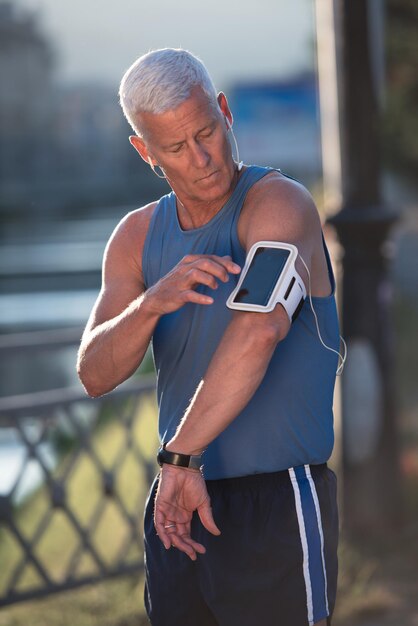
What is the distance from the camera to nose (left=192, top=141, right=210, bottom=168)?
7.07 ft

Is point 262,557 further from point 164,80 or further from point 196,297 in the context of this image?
point 164,80

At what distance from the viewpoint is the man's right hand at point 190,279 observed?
2027mm

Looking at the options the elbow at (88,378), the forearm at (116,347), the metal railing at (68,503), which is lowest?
the metal railing at (68,503)

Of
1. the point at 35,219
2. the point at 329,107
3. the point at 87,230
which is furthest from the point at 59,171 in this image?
the point at 329,107

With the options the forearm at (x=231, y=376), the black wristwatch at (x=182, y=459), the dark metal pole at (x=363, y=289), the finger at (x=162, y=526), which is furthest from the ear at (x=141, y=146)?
the dark metal pole at (x=363, y=289)

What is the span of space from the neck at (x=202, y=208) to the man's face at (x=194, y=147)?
0.02 m

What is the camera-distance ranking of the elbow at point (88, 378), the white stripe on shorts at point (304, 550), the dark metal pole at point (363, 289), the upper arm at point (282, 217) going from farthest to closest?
the dark metal pole at point (363, 289) < the elbow at point (88, 378) < the white stripe on shorts at point (304, 550) < the upper arm at point (282, 217)

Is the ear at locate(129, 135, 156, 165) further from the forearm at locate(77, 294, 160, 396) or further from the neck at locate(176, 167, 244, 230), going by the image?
the forearm at locate(77, 294, 160, 396)

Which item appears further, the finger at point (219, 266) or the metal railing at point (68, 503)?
the metal railing at point (68, 503)

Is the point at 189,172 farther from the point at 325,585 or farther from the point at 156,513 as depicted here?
the point at 325,585

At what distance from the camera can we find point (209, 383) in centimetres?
205

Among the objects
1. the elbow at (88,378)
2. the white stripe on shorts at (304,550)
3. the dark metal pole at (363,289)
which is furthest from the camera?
the dark metal pole at (363,289)

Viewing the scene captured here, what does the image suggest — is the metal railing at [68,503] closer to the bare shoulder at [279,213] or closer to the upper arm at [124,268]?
the upper arm at [124,268]

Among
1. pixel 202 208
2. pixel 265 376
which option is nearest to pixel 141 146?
pixel 202 208
